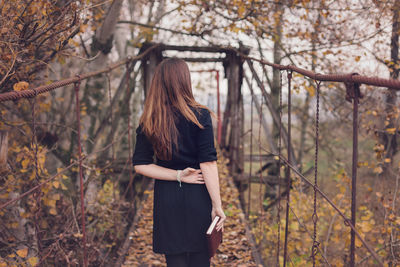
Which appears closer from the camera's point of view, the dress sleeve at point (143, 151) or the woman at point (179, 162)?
the woman at point (179, 162)

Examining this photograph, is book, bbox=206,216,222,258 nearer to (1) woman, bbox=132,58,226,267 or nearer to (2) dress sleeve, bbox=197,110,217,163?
(1) woman, bbox=132,58,226,267

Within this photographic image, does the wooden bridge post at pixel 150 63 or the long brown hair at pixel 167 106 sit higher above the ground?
the wooden bridge post at pixel 150 63

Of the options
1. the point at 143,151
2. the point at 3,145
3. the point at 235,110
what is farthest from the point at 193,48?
the point at 143,151

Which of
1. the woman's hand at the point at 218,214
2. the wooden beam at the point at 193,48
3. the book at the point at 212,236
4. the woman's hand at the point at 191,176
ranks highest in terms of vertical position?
the wooden beam at the point at 193,48

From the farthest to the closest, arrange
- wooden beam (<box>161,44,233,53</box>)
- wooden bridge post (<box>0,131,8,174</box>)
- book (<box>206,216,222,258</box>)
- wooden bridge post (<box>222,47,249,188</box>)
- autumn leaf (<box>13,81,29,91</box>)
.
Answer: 1. wooden bridge post (<box>222,47,249,188</box>)
2. wooden beam (<box>161,44,233,53</box>)
3. wooden bridge post (<box>0,131,8,174</box>)
4. autumn leaf (<box>13,81,29,91</box>)
5. book (<box>206,216,222,258</box>)

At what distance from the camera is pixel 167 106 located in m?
1.78

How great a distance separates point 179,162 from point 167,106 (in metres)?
0.30

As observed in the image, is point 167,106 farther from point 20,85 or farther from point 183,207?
point 20,85

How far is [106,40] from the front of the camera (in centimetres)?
461

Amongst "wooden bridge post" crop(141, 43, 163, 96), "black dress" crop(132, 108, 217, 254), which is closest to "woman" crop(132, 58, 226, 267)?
"black dress" crop(132, 108, 217, 254)

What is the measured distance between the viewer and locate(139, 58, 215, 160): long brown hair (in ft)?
5.75

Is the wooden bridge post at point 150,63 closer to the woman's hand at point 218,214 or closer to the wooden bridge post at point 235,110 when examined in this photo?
the wooden bridge post at point 235,110

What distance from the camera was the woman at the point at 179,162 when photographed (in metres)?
1.77

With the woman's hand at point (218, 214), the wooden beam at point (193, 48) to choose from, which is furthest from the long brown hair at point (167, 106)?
the wooden beam at point (193, 48)
